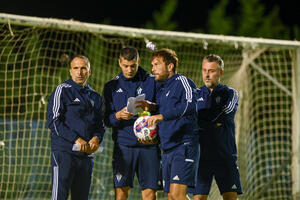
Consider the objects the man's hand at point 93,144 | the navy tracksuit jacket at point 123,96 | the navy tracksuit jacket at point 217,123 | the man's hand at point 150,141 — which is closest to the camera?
the man's hand at point 150,141

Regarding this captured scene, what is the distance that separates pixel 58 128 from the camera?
14.5ft

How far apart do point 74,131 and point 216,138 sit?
143cm

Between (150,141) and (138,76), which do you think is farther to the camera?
(138,76)

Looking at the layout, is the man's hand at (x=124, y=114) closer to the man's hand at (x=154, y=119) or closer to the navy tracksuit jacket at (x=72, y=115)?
the man's hand at (x=154, y=119)

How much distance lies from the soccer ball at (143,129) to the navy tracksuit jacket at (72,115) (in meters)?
0.47

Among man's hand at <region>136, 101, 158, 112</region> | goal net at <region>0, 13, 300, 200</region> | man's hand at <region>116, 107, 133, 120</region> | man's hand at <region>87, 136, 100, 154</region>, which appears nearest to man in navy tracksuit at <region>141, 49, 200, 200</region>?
man's hand at <region>136, 101, 158, 112</region>

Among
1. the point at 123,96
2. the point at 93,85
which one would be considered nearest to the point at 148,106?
the point at 123,96

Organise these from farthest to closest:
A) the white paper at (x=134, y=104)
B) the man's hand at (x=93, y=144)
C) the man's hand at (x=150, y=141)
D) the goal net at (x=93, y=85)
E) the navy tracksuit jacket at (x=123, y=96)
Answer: the goal net at (x=93, y=85) < the navy tracksuit jacket at (x=123, y=96) < the man's hand at (x=93, y=144) < the man's hand at (x=150, y=141) < the white paper at (x=134, y=104)

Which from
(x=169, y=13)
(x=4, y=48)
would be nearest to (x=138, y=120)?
(x=4, y=48)

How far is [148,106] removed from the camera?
4.38 metres

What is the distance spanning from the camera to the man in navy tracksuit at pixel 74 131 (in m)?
4.39

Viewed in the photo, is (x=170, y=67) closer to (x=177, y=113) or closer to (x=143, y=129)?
(x=177, y=113)

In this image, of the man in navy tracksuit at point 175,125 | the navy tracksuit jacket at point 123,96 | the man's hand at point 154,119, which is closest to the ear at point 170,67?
A: the man in navy tracksuit at point 175,125

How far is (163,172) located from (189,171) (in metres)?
0.27
